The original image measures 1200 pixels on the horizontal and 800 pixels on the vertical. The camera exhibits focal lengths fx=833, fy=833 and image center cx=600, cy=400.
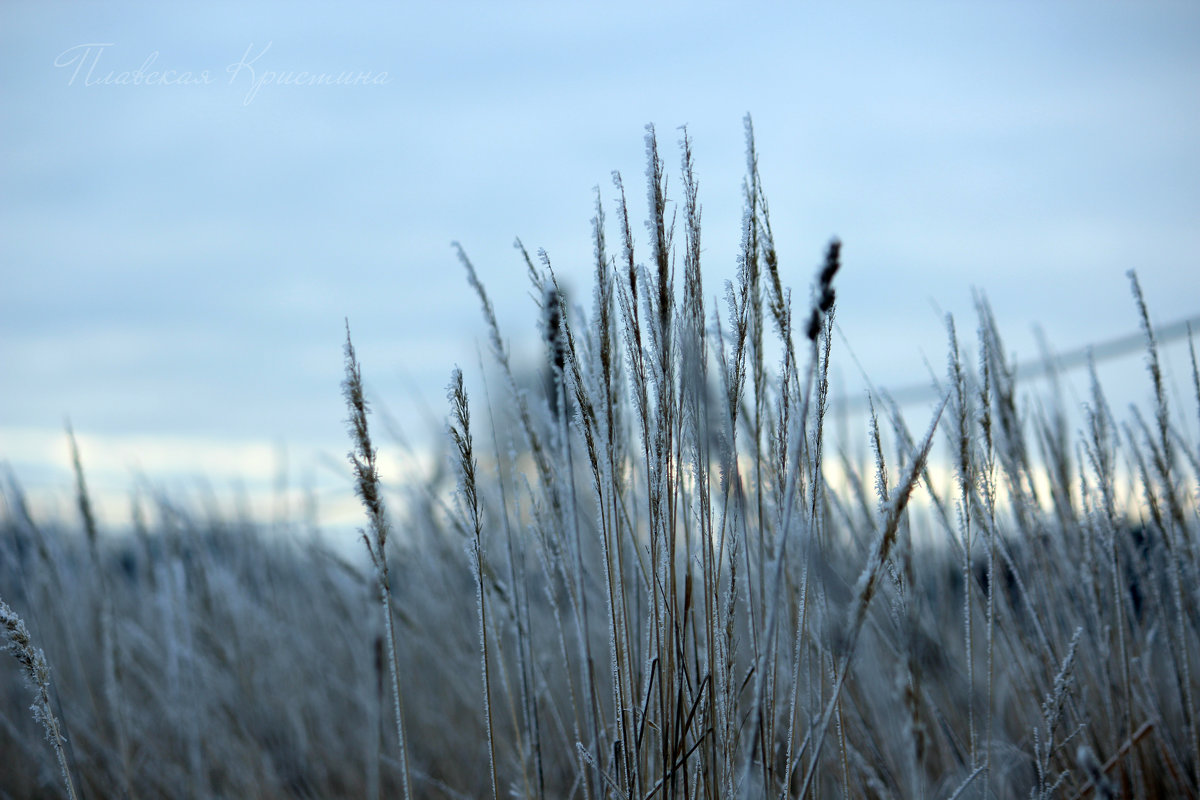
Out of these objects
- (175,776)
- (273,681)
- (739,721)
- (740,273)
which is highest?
(740,273)

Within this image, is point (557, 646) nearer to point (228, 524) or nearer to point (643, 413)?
point (643, 413)

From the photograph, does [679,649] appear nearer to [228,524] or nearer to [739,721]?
[739,721]

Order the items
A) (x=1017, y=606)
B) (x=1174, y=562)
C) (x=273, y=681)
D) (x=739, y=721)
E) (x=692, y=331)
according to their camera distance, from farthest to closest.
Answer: (x=273, y=681), (x=1017, y=606), (x=1174, y=562), (x=739, y=721), (x=692, y=331)

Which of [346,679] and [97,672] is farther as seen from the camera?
[97,672]

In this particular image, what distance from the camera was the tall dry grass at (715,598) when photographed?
995mm

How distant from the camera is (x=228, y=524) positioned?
11.0ft

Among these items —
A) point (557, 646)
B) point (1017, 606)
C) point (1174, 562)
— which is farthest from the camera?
point (557, 646)

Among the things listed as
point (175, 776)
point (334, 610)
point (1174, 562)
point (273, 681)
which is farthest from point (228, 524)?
point (1174, 562)

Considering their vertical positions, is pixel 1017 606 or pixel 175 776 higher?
pixel 1017 606

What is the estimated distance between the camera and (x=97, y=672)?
3.48 metres

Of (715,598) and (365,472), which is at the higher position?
(365,472)

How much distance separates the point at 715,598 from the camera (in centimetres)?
108

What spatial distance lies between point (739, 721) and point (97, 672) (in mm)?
3324

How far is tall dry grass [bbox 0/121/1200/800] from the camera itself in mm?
995
